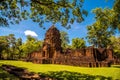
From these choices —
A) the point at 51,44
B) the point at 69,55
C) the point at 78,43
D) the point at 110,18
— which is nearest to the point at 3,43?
the point at 51,44

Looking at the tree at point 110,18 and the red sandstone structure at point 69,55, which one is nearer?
the tree at point 110,18

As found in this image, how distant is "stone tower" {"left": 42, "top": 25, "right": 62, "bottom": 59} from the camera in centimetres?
5262

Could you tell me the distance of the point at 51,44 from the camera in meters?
54.0

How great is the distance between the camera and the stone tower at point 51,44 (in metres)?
52.6

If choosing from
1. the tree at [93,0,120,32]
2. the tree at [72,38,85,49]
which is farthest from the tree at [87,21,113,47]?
the tree at [93,0,120,32]

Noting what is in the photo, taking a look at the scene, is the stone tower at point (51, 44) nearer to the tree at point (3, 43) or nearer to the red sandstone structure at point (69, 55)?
the red sandstone structure at point (69, 55)

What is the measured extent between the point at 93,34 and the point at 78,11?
140 ft

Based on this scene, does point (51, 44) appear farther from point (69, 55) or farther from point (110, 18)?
point (110, 18)

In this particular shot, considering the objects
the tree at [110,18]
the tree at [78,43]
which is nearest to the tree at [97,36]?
the tree at [78,43]

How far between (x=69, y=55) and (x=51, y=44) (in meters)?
10.7

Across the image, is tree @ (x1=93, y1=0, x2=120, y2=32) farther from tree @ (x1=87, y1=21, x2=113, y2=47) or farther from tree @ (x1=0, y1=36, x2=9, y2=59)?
tree @ (x1=0, y1=36, x2=9, y2=59)

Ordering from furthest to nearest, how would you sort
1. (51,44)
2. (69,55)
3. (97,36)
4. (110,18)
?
(97,36) < (51,44) < (69,55) < (110,18)

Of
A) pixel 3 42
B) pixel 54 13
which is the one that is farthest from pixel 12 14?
pixel 3 42

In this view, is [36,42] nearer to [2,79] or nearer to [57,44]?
[57,44]
